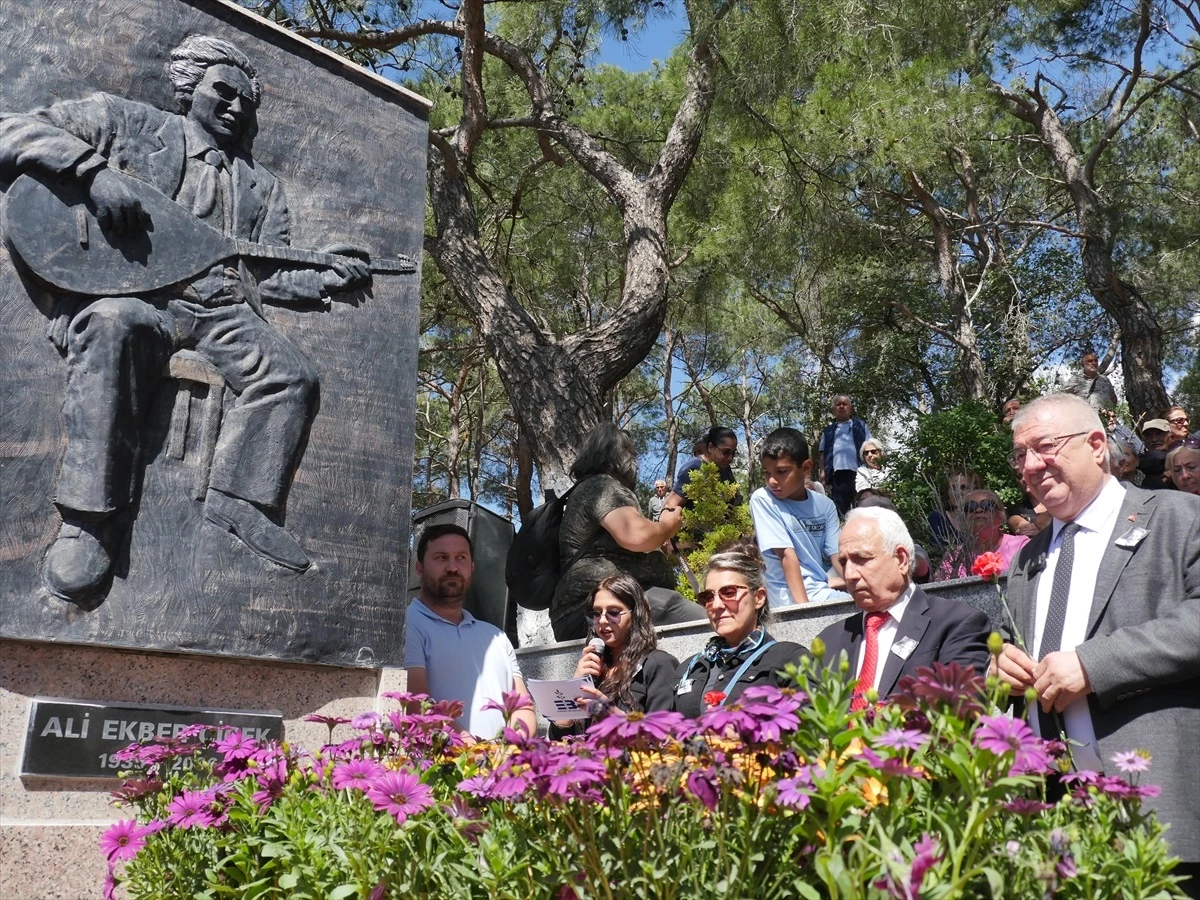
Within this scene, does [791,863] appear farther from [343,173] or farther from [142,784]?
[343,173]

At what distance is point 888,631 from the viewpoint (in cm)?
301

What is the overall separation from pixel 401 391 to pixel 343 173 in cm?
85

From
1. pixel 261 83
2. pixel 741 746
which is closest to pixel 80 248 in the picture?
pixel 261 83

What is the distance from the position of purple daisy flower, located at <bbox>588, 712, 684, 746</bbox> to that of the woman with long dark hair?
300cm

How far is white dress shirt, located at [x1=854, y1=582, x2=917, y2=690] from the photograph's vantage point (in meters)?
2.96

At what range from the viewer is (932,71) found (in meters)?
8.36

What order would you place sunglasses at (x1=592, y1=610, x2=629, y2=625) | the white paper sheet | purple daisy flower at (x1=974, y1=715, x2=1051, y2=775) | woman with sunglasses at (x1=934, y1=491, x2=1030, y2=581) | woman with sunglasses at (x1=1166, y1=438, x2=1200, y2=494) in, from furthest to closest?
1. woman with sunglasses at (x1=934, y1=491, x2=1030, y2=581)
2. woman with sunglasses at (x1=1166, y1=438, x2=1200, y2=494)
3. sunglasses at (x1=592, y1=610, x2=629, y2=625)
4. the white paper sheet
5. purple daisy flower at (x1=974, y1=715, x2=1051, y2=775)

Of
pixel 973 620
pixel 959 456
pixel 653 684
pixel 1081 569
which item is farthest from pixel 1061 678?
pixel 959 456

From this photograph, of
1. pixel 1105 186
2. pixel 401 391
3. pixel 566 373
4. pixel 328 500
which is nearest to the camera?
pixel 328 500

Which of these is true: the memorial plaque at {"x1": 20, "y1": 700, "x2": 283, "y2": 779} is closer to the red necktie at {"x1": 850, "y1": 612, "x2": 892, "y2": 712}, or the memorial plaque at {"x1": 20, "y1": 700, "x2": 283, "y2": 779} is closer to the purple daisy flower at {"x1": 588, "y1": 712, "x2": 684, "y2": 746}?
the red necktie at {"x1": 850, "y1": 612, "x2": 892, "y2": 712}

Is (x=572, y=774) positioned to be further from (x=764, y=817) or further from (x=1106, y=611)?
(x=1106, y=611)

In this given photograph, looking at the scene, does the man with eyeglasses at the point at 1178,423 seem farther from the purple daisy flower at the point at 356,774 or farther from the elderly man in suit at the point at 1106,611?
the purple daisy flower at the point at 356,774

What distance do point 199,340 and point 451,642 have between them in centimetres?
→ 137

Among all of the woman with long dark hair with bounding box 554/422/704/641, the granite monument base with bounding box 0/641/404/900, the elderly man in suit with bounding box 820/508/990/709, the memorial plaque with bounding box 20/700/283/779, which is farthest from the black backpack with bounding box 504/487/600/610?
the elderly man in suit with bounding box 820/508/990/709
